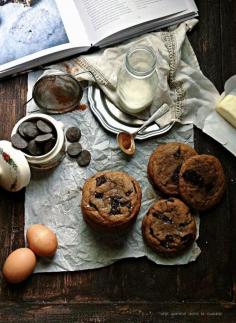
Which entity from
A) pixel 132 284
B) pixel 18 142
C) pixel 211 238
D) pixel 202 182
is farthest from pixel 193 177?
pixel 18 142

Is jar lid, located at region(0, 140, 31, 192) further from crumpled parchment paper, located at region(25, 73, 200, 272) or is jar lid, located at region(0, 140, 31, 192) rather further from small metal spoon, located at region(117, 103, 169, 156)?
small metal spoon, located at region(117, 103, 169, 156)

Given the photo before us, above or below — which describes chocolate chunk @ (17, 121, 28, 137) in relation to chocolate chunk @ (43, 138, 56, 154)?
above

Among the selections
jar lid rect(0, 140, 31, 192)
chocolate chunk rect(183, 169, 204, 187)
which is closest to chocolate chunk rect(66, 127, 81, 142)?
jar lid rect(0, 140, 31, 192)

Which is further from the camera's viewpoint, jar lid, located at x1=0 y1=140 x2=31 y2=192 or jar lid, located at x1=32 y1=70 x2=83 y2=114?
jar lid, located at x1=32 y1=70 x2=83 y2=114

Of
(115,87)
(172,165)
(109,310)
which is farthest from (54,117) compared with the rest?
(109,310)

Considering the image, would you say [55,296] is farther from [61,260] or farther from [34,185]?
[34,185]

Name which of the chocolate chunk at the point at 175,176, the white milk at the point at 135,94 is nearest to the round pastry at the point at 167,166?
the chocolate chunk at the point at 175,176

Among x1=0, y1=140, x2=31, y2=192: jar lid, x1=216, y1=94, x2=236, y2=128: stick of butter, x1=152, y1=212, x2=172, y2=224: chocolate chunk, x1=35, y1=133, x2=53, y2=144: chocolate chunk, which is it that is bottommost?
x1=152, y1=212, x2=172, y2=224: chocolate chunk
